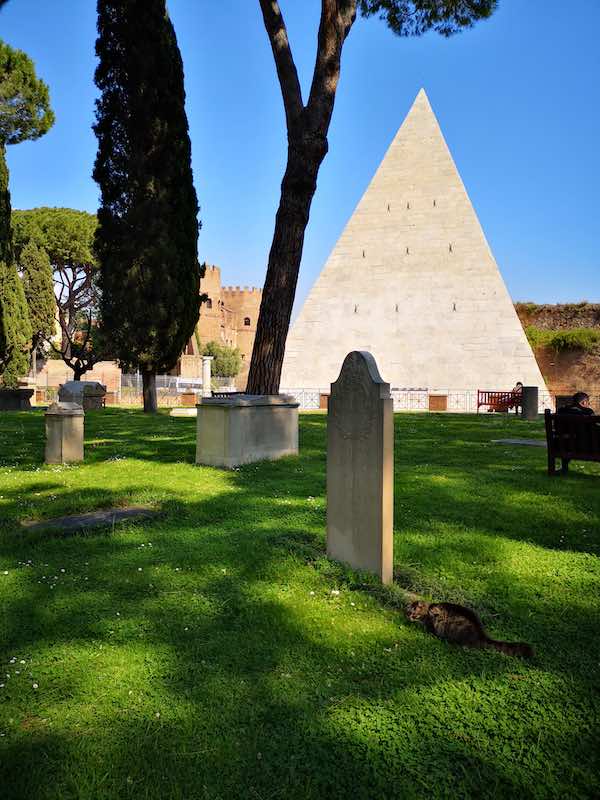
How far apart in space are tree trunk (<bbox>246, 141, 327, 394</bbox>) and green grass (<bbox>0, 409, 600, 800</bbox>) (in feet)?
11.7

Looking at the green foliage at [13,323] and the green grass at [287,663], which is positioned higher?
the green foliage at [13,323]

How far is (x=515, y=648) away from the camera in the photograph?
2223 millimetres

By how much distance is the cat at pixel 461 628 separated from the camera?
7.30ft

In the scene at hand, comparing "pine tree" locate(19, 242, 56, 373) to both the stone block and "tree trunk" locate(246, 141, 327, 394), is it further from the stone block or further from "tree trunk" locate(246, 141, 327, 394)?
"tree trunk" locate(246, 141, 327, 394)

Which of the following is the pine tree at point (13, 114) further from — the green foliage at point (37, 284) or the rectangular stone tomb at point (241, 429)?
the rectangular stone tomb at point (241, 429)

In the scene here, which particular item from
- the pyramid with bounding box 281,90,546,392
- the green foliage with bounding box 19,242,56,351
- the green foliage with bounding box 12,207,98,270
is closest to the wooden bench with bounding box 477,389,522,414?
the pyramid with bounding box 281,90,546,392

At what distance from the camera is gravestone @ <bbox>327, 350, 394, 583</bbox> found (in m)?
2.99

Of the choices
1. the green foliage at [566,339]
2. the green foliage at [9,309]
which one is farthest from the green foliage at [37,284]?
the green foliage at [566,339]

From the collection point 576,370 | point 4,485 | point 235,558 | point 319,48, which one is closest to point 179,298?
point 319,48

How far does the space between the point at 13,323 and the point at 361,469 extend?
2152 cm

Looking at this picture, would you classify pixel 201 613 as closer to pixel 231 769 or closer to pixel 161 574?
pixel 161 574

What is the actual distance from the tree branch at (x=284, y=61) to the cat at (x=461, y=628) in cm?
712

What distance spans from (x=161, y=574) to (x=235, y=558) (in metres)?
0.47

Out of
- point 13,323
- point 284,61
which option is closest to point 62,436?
point 284,61
